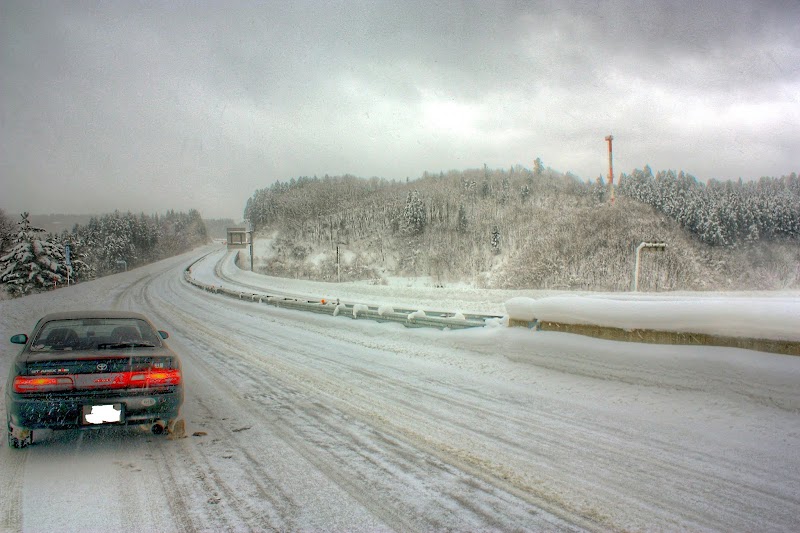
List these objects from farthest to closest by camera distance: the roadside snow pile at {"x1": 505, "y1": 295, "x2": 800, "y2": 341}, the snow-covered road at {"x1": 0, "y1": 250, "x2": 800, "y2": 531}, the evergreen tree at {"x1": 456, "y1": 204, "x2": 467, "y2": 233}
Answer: the evergreen tree at {"x1": 456, "y1": 204, "x2": 467, "y2": 233} → the roadside snow pile at {"x1": 505, "y1": 295, "x2": 800, "y2": 341} → the snow-covered road at {"x1": 0, "y1": 250, "x2": 800, "y2": 531}

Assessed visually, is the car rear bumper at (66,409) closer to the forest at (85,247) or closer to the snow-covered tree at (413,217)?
the forest at (85,247)

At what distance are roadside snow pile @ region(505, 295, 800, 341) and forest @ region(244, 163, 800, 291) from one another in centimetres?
3442

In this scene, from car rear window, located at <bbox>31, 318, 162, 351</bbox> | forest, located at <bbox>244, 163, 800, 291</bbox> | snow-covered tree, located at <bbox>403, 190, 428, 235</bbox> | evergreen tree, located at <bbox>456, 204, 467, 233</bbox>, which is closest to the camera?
car rear window, located at <bbox>31, 318, 162, 351</bbox>

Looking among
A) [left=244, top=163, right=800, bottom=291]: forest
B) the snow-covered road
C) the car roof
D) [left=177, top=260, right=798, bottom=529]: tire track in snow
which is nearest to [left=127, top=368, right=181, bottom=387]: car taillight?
the snow-covered road

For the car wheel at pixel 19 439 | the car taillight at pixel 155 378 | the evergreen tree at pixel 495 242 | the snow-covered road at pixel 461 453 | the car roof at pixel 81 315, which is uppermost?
the evergreen tree at pixel 495 242

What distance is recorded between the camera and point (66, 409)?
477cm

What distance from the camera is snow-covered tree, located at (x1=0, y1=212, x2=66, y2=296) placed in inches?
1777

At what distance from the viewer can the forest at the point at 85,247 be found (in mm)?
45906

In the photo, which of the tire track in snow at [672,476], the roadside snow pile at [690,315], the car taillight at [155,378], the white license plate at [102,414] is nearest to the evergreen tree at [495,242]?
the roadside snow pile at [690,315]

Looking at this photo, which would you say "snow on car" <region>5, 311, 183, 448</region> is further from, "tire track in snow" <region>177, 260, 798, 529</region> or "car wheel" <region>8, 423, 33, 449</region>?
"tire track in snow" <region>177, 260, 798, 529</region>

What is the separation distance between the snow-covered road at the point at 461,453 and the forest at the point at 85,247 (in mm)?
48289

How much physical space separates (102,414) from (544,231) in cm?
6726

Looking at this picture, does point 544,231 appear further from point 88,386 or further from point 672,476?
point 88,386

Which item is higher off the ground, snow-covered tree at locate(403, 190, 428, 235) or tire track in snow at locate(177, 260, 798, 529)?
snow-covered tree at locate(403, 190, 428, 235)
